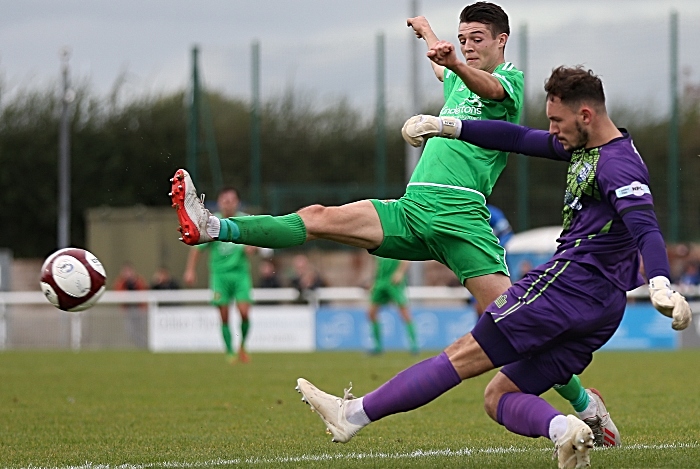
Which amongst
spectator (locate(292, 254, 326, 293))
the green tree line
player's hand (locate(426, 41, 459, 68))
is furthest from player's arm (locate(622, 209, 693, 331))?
the green tree line

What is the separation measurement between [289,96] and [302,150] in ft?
4.74

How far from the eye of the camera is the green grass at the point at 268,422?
584 centimetres

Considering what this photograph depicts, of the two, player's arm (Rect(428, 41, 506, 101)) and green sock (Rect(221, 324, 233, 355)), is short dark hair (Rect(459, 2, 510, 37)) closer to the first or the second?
player's arm (Rect(428, 41, 506, 101))

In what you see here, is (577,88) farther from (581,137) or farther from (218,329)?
(218,329)

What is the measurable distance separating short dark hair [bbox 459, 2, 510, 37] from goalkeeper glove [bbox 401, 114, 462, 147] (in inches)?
44.6

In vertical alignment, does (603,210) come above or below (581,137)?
below

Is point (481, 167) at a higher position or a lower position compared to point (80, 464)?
higher

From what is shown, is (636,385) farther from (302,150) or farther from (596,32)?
(302,150)

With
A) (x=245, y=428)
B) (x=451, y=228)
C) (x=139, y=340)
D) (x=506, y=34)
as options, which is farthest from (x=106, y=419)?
(x=139, y=340)

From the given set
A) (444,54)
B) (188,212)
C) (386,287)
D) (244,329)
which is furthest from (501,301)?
(386,287)

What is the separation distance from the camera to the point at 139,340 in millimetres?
22609

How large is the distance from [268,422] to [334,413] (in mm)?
2726

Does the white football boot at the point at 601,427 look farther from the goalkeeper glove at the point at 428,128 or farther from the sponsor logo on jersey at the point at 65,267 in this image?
the sponsor logo on jersey at the point at 65,267

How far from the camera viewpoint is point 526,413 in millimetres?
5023
